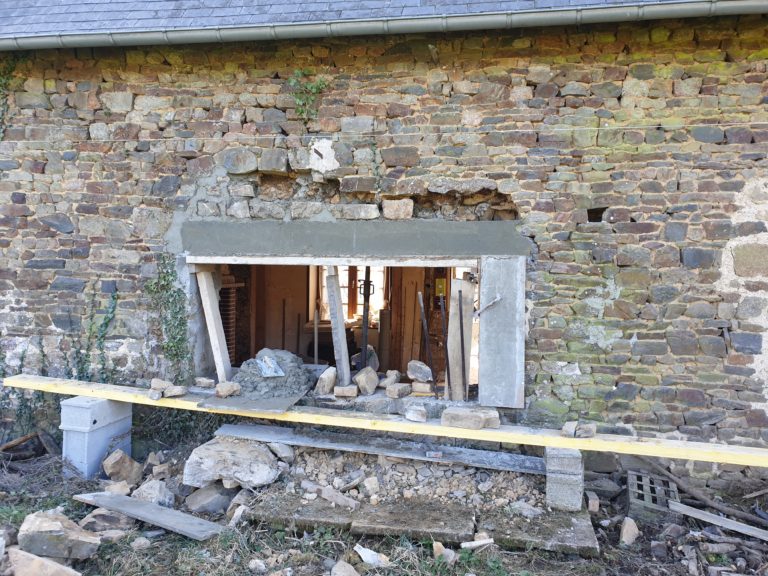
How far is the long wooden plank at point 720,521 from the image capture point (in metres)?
3.81

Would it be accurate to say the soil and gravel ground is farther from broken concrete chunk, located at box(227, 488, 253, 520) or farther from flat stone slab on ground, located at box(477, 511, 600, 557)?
broken concrete chunk, located at box(227, 488, 253, 520)

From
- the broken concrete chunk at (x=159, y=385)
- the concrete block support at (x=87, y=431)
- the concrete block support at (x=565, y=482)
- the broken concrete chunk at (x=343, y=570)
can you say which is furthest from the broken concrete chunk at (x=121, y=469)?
the concrete block support at (x=565, y=482)

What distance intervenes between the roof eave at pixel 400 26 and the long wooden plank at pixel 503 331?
1796mm

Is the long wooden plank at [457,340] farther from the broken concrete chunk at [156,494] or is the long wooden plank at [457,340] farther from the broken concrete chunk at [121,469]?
the broken concrete chunk at [121,469]

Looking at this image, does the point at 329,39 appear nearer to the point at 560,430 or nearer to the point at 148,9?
the point at 148,9

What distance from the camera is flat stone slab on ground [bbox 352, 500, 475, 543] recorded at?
371cm

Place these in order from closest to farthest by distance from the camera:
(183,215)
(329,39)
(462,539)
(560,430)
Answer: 1. (462,539)
2. (560,430)
3. (329,39)
4. (183,215)

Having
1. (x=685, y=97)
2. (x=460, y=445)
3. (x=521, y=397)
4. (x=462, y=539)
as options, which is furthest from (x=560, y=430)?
(x=685, y=97)

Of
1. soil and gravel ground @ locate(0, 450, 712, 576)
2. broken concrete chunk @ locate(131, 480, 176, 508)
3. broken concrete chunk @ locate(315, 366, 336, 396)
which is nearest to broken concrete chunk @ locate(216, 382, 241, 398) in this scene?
broken concrete chunk @ locate(315, 366, 336, 396)

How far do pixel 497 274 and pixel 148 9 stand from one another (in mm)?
3817

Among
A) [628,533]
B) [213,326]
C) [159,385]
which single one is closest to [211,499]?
[159,385]

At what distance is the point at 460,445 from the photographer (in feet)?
15.4

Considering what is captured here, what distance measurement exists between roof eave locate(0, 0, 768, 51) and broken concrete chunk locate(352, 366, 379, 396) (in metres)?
2.83

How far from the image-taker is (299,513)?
3.94m
